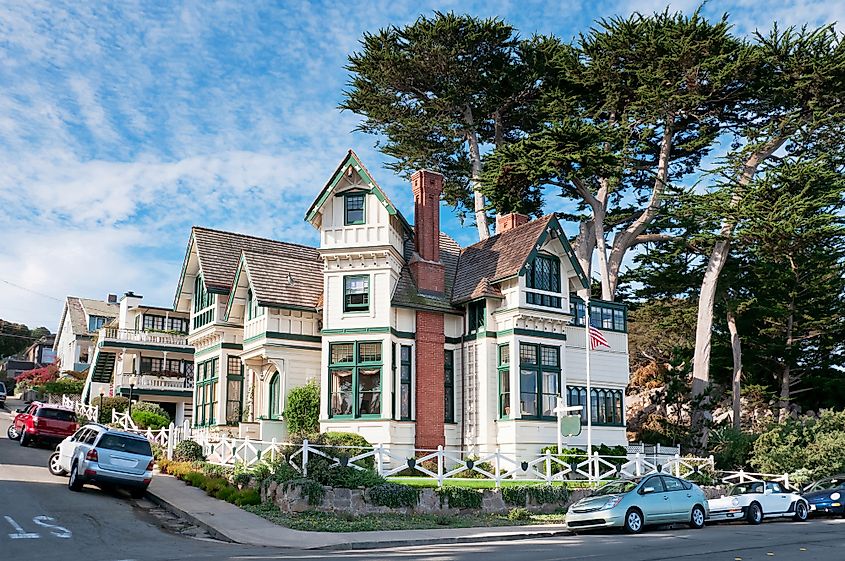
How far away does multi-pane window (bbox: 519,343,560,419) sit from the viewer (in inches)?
1297

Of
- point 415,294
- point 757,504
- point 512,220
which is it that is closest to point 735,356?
point 512,220

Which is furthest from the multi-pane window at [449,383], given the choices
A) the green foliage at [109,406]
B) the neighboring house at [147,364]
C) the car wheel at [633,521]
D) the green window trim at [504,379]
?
the neighboring house at [147,364]

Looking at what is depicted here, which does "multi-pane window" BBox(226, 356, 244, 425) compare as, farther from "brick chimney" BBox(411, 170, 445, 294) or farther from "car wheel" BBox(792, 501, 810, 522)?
Result: "car wheel" BBox(792, 501, 810, 522)

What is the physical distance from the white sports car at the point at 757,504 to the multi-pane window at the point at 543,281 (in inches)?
397

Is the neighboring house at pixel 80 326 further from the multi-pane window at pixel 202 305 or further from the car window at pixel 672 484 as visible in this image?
the car window at pixel 672 484

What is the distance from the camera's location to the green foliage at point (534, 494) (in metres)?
25.8

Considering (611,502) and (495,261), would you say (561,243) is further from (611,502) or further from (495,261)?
(611,502)

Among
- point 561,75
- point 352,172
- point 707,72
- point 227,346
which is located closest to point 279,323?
point 227,346

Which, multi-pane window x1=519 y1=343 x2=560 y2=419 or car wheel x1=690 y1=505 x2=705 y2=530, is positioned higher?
multi-pane window x1=519 y1=343 x2=560 y2=419

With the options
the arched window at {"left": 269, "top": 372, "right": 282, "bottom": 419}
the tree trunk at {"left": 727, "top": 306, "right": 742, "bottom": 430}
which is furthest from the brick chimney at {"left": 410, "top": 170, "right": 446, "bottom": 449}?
the tree trunk at {"left": 727, "top": 306, "right": 742, "bottom": 430}

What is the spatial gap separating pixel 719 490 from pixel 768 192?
55.2 feet

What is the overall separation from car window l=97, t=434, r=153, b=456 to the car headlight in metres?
12.3

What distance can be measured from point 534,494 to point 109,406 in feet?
89.9

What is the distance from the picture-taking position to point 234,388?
37281 millimetres
